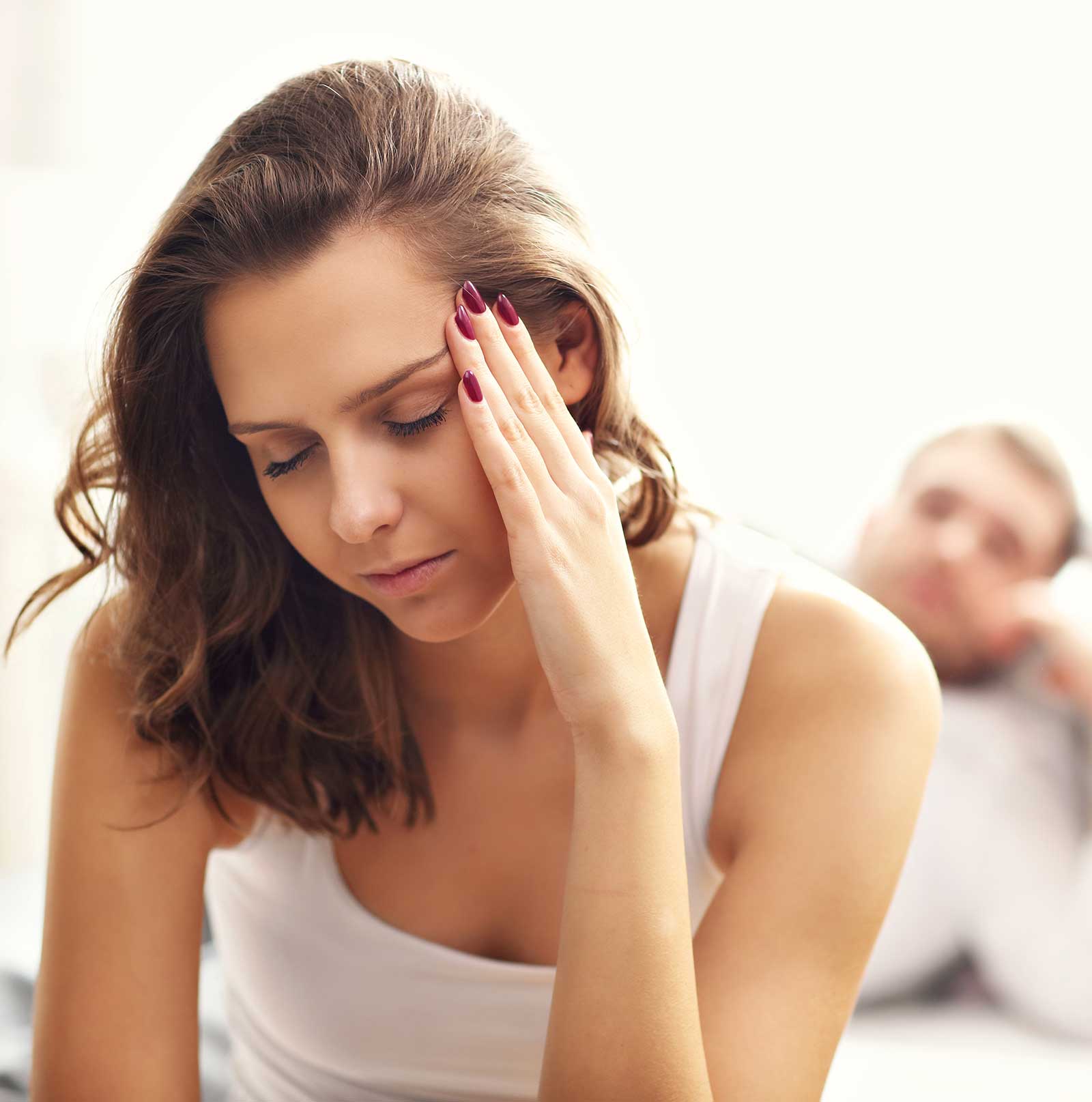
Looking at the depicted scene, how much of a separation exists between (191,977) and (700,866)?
555mm

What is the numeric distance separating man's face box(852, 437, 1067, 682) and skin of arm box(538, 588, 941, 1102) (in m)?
0.72

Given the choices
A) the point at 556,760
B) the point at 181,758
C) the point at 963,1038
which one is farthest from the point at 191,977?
the point at 963,1038

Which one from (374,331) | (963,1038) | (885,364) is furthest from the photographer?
(885,364)

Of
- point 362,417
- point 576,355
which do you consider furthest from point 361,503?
point 576,355

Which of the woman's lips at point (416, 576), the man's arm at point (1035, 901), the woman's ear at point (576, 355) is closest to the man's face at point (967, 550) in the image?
the man's arm at point (1035, 901)

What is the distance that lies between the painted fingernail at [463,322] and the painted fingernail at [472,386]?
0.13ft

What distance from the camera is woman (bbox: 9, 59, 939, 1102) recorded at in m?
1.05

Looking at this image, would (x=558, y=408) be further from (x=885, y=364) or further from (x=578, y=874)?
(x=885, y=364)

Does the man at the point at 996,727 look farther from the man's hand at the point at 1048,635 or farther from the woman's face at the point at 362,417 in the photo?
the woman's face at the point at 362,417

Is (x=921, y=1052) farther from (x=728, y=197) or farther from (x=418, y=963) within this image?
(x=728, y=197)


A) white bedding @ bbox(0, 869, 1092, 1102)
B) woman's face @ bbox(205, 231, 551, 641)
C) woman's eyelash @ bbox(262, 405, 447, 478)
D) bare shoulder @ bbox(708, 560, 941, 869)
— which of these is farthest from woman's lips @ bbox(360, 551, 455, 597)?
white bedding @ bbox(0, 869, 1092, 1102)


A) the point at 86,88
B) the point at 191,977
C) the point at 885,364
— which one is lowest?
the point at 191,977

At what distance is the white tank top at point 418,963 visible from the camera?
130 cm

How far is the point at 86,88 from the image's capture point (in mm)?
2807
